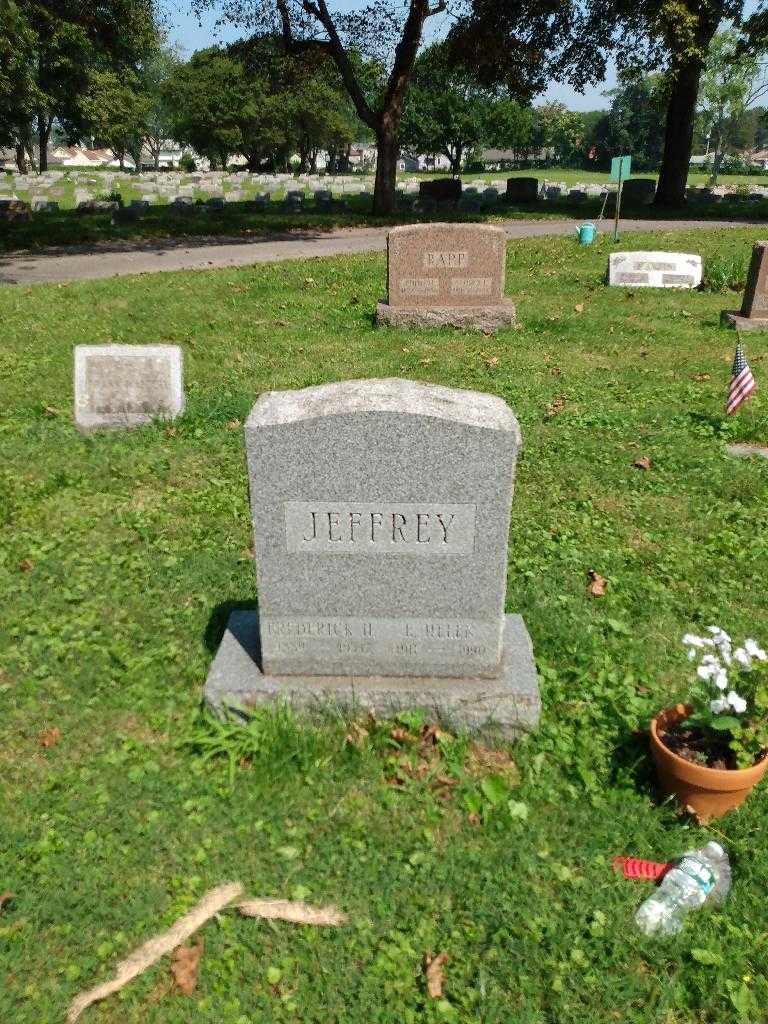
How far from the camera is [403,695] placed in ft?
12.5

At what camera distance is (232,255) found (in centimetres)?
1812

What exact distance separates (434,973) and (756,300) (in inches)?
438

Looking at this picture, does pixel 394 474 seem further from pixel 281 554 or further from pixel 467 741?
pixel 467 741

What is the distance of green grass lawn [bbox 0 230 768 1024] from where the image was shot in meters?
2.78

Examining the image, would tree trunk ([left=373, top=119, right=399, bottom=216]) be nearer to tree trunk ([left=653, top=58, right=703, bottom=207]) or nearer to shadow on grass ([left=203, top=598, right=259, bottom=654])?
tree trunk ([left=653, top=58, right=703, bottom=207])

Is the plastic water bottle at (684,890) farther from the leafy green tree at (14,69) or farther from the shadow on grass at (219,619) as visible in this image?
the leafy green tree at (14,69)

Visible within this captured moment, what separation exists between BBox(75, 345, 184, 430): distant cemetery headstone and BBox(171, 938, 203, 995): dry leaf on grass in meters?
5.65

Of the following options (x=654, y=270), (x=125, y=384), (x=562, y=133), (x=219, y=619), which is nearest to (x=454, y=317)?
(x=654, y=270)

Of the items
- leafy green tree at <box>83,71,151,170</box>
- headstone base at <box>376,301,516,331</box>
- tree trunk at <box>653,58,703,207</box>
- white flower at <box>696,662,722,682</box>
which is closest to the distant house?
leafy green tree at <box>83,71,151,170</box>

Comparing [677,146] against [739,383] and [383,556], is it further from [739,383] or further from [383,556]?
[383,556]

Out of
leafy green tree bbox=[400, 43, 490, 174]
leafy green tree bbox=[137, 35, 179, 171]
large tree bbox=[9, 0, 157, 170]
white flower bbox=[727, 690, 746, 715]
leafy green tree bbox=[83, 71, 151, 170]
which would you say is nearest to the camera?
white flower bbox=[727, 690, 746, 715]

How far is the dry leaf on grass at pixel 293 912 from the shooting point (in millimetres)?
2965

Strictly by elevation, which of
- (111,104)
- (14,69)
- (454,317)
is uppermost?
(111,104)

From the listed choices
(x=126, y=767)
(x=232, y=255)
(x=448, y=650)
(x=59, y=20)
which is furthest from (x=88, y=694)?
(x=59, y=20)
